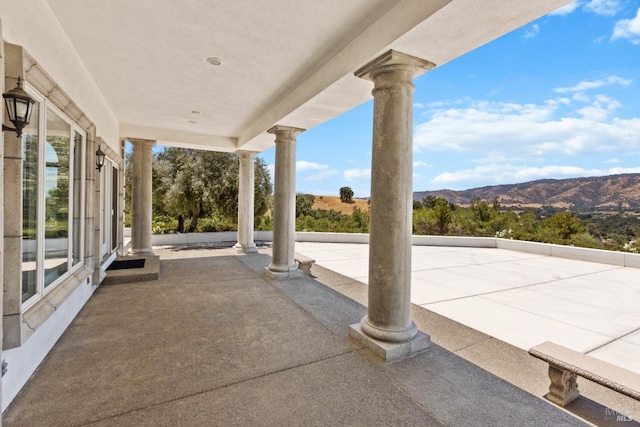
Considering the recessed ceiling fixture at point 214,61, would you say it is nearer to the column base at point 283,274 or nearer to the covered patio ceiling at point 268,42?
the covered patio ceiling at point 268,42

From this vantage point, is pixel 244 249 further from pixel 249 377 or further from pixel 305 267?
pixel 249 377

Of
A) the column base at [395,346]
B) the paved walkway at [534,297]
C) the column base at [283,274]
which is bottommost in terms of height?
the paved walkway at [534,297]

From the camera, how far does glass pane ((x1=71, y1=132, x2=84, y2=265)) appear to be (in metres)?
4.42

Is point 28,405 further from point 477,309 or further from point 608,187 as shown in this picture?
point 608,187

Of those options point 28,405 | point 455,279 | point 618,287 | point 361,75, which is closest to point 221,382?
point 28,405

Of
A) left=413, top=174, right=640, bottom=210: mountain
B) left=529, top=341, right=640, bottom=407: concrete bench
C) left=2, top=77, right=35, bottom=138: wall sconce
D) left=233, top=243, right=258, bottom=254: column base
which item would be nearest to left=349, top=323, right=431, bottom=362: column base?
left=529, top=341, right=640, bottom=407: concrete bench

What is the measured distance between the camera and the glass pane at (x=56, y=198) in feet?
11.4

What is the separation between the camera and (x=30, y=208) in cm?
307

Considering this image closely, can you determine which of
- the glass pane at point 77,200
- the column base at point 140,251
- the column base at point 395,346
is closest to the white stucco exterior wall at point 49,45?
the glass pane at point 77,200

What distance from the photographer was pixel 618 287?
6.97 meters

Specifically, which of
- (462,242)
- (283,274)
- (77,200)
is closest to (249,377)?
(283,274)

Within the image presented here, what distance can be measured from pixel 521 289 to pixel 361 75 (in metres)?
5.91

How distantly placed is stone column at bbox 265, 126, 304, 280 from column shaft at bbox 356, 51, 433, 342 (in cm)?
303

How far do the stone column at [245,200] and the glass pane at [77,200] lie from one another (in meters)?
5.17
